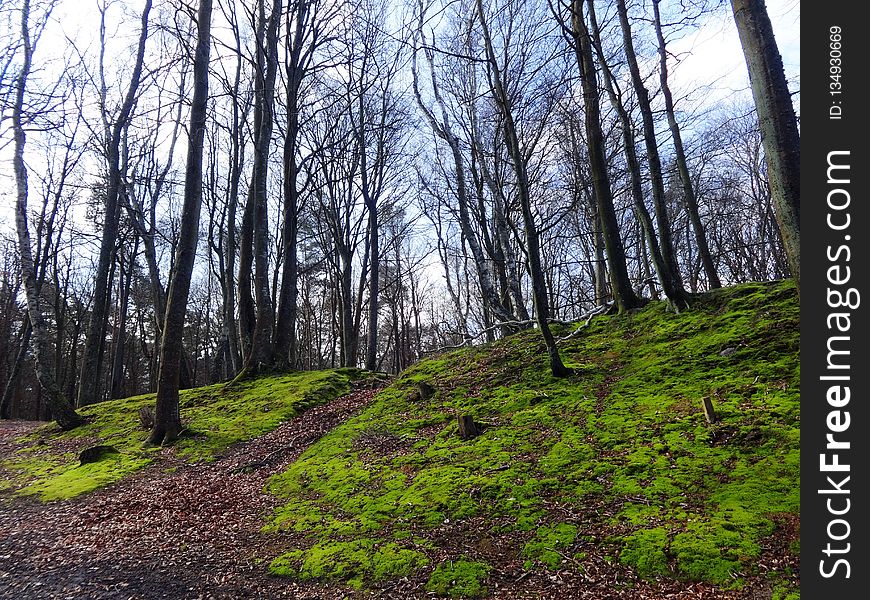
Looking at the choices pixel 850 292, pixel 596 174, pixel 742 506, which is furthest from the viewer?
pixel 596 174

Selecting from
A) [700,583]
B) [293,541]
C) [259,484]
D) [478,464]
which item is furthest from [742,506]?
[259,484]

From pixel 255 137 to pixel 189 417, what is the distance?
8.42 metres

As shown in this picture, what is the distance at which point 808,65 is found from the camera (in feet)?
7.37

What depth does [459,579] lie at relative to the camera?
10.5 feet

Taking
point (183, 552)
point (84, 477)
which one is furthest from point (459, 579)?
point (84, 477)

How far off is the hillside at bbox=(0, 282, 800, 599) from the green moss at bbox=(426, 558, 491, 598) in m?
0.01

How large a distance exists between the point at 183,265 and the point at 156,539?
5427 millimetres

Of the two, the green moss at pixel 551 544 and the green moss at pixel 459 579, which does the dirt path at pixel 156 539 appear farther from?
the green moss at pixel 551 544

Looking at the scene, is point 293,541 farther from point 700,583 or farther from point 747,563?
point 747,563

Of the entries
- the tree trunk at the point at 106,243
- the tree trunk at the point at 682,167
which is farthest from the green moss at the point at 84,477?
the tree trunk at the point at 682,167

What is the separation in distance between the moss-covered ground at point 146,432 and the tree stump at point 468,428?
178 inches

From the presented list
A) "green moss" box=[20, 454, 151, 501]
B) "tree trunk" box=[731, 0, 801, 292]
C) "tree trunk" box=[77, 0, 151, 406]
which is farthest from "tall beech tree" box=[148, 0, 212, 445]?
"tree trunk" box=[731, 0, 801, 292]

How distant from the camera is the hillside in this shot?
3010 mm

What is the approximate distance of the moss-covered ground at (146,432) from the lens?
695 centimetres
